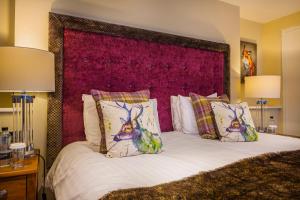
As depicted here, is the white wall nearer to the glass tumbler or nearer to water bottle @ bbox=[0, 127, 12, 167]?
water bottle @ bbox=[0, 127, 12, 167]

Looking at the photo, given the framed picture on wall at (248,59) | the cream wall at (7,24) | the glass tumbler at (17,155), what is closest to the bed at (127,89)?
the glass tumbler at (17,155)

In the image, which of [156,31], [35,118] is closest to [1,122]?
[35,118]

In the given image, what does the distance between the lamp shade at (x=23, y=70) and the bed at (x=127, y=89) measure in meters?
0.31

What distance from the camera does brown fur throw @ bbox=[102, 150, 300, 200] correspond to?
776 mm

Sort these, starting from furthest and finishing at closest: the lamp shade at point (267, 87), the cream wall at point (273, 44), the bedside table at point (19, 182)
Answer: the cream wall at point (273, 44) → the lamp shade at point (267, 87) → the bedside table at point (19, 182)

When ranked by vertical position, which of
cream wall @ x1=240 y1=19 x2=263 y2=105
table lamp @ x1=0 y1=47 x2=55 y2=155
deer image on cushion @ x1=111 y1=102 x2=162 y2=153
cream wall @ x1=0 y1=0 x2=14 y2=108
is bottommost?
deer image on cushion @ x1=111 y1=102 x2=162 y2=153

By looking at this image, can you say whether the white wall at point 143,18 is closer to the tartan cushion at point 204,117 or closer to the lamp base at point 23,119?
the lamp base at point 23,119

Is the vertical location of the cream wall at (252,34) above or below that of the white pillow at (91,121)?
above

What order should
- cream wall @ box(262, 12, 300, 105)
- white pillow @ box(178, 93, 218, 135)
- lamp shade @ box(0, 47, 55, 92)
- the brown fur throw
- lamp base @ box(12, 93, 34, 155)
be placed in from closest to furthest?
the brown fur throw
lamp shade @ box(0, 47, 55, 92)
lamp base @ box(12, 93, 34, 155)
white pillow @ box(178, 93, 218, 135)
cream wall @ box(262, 12, 300, 105)

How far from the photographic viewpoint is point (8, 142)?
57.3 inches

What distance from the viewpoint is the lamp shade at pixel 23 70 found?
1.37 metres

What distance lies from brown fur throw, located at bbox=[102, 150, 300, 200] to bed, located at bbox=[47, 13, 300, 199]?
0.11 m

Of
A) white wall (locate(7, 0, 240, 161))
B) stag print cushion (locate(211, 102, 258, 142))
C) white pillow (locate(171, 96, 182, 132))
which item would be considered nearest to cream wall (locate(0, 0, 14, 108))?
white wall (locate(7, 0, 240, 161))

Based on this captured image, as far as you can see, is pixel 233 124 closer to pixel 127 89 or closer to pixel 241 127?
pixel 241 127
